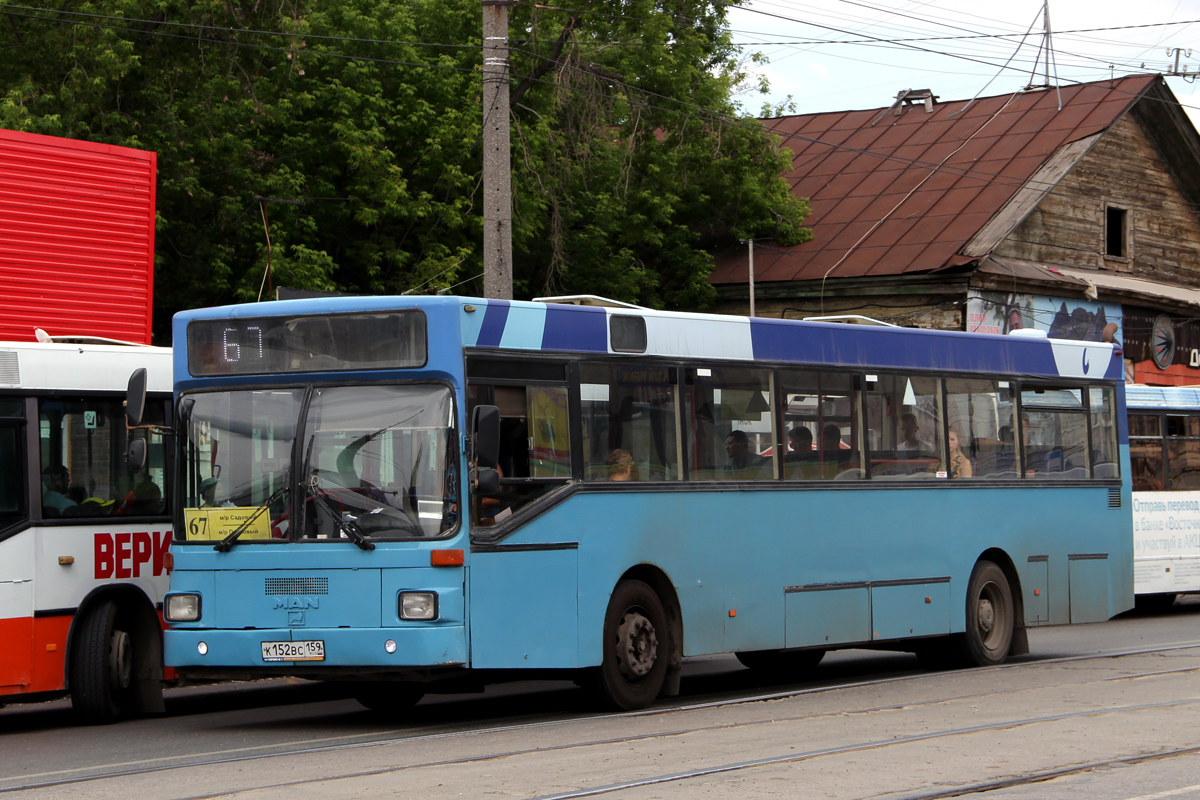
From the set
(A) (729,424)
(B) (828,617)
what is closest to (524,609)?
(A) (729,424)

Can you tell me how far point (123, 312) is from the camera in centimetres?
1892

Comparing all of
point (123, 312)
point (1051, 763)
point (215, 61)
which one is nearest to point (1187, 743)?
point (1051, 763)

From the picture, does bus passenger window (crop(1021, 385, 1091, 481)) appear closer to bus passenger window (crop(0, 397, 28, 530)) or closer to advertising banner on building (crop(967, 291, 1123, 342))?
bus passenger window (crop(0, 397, 28, 530))

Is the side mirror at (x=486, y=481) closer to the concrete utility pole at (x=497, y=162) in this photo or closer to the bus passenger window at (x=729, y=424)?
the bus passenger window at (x=729, y=424)

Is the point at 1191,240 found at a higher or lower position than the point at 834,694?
higher

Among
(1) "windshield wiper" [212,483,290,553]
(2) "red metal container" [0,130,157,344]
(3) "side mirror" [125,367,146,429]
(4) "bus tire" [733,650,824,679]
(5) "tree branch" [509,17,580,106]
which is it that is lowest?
(4) "bus tire" [733,650,824,679]

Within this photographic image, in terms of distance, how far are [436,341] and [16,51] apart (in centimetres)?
1615

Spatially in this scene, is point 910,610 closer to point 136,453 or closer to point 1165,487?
point 136,453

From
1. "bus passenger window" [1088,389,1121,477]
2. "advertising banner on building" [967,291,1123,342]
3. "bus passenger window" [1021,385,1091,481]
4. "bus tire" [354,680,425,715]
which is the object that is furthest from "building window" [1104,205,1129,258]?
"bus tire" [354,680,425,715]

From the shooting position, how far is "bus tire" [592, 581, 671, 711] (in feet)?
34.8

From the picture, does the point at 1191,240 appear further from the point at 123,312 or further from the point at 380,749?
the point at 380,749

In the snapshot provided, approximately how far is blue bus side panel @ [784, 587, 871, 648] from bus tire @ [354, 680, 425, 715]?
9.41ft

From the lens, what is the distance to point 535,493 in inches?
404

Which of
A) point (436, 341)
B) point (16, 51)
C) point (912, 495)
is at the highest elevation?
point (16, 51)
